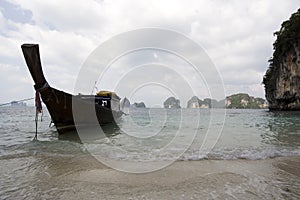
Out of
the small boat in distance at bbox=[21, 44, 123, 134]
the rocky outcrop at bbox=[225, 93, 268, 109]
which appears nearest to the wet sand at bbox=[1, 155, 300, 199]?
the small boat in distance at bbox=[21, 44, 123, 134]

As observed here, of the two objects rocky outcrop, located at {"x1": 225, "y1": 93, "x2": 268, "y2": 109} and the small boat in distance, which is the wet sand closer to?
the small boat in distance

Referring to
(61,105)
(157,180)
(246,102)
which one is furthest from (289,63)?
(246,102)

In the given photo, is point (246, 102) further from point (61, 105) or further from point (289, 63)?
point (61, 105)

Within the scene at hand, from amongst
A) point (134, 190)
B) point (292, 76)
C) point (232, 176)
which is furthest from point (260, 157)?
point (292, 76)

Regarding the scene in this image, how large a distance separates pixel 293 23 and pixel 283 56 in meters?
6.16

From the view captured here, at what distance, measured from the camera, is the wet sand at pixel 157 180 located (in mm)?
3203

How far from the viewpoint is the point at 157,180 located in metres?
3.89

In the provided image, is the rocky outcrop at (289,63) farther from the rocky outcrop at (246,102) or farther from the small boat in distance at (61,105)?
the rocky outcrop at (246,102)

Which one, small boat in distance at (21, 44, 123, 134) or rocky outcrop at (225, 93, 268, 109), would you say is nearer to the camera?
small boat in distance at (21, 44, 123, 134)

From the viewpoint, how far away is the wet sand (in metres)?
3.20

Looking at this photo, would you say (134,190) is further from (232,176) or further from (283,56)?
(283,56)

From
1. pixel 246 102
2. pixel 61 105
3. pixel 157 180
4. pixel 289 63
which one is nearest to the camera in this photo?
pixel 157 180

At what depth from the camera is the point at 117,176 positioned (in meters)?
4.12

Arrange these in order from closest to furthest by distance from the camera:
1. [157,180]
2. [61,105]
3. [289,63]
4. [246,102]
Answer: [157,180]
[61,105]
[289,63]
[246,102]
